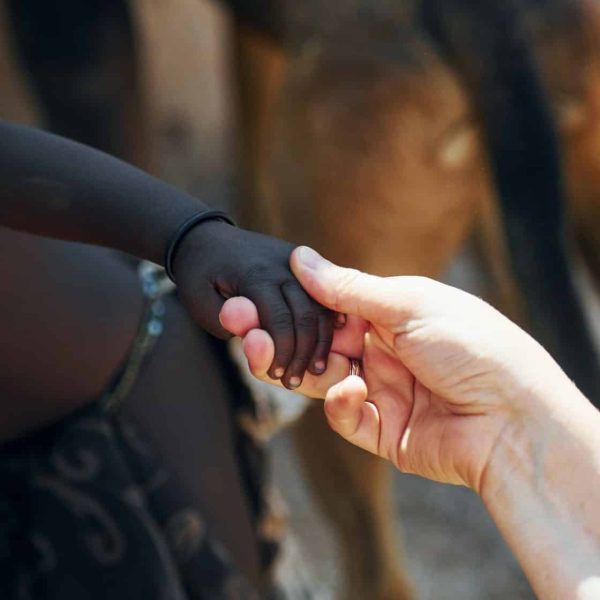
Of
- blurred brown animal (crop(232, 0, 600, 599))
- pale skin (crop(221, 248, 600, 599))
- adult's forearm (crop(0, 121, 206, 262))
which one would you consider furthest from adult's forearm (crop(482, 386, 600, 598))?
blurred brown animal (crop(232, 0, 600, 599))

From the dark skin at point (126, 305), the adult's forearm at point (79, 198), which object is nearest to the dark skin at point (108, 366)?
the dark skin at point (126, 305)

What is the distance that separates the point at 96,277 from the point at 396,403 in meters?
0.30

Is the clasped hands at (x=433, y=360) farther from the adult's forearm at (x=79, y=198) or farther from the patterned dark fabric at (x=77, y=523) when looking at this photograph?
the patterned dark fabric at (x=77, y=523)

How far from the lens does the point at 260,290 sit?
0.68 m

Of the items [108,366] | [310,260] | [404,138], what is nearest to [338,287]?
[310,260]

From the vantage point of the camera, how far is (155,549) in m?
0.90

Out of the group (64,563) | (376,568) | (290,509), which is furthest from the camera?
(290,509)

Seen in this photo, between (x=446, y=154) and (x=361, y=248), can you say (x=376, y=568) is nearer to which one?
(x=361, y=248)

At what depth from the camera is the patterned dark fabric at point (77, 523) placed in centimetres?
89

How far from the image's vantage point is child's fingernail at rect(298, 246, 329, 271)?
0.69 metres

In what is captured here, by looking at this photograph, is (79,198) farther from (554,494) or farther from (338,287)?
(554,494)

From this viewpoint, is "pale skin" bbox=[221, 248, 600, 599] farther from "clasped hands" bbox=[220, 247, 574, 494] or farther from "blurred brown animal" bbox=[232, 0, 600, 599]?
"blurred brown animal" bbox=[232, 0, 600, 599]

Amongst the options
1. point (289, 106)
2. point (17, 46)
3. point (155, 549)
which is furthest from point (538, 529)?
point (17, 46)

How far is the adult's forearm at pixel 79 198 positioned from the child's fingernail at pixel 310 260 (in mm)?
76
